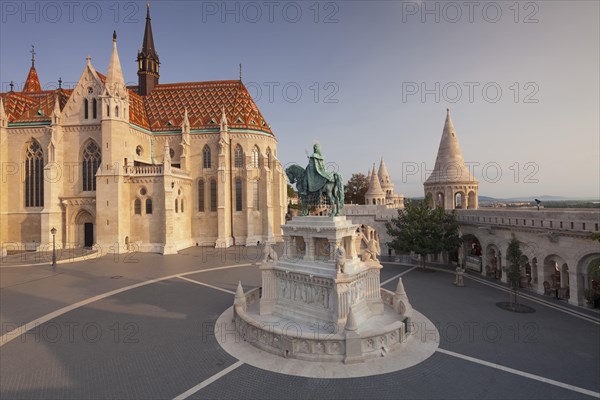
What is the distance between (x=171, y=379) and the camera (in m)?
7.76

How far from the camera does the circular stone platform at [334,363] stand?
8.01 m

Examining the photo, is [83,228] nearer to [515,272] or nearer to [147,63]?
[147,63]

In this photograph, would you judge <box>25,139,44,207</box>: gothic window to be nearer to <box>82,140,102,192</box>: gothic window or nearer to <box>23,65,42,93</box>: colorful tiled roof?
<box>82,140,102,192</box>: gothic window

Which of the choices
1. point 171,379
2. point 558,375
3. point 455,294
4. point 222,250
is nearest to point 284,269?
point 171,379

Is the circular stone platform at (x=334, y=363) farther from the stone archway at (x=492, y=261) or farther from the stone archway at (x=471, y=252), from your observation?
the stone archway at (x=471, y=252)

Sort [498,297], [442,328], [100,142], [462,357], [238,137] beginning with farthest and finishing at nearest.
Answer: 1. [238,137]
2. [100,142]
3. [498,297]
4. [442,328]
5. [462,357]

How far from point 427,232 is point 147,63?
127ft

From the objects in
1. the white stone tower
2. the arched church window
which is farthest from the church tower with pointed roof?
the arched church window

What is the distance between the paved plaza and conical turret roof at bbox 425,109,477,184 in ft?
35.9

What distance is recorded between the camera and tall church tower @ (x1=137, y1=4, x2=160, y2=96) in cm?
3750

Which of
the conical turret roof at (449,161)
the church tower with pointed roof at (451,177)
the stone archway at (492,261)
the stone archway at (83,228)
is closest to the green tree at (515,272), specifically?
the stone archway at (492,261)

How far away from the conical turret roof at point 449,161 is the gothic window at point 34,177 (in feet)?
125

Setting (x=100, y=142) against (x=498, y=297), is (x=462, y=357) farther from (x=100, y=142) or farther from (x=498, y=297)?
(x=100, y=142)

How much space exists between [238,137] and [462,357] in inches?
1190
